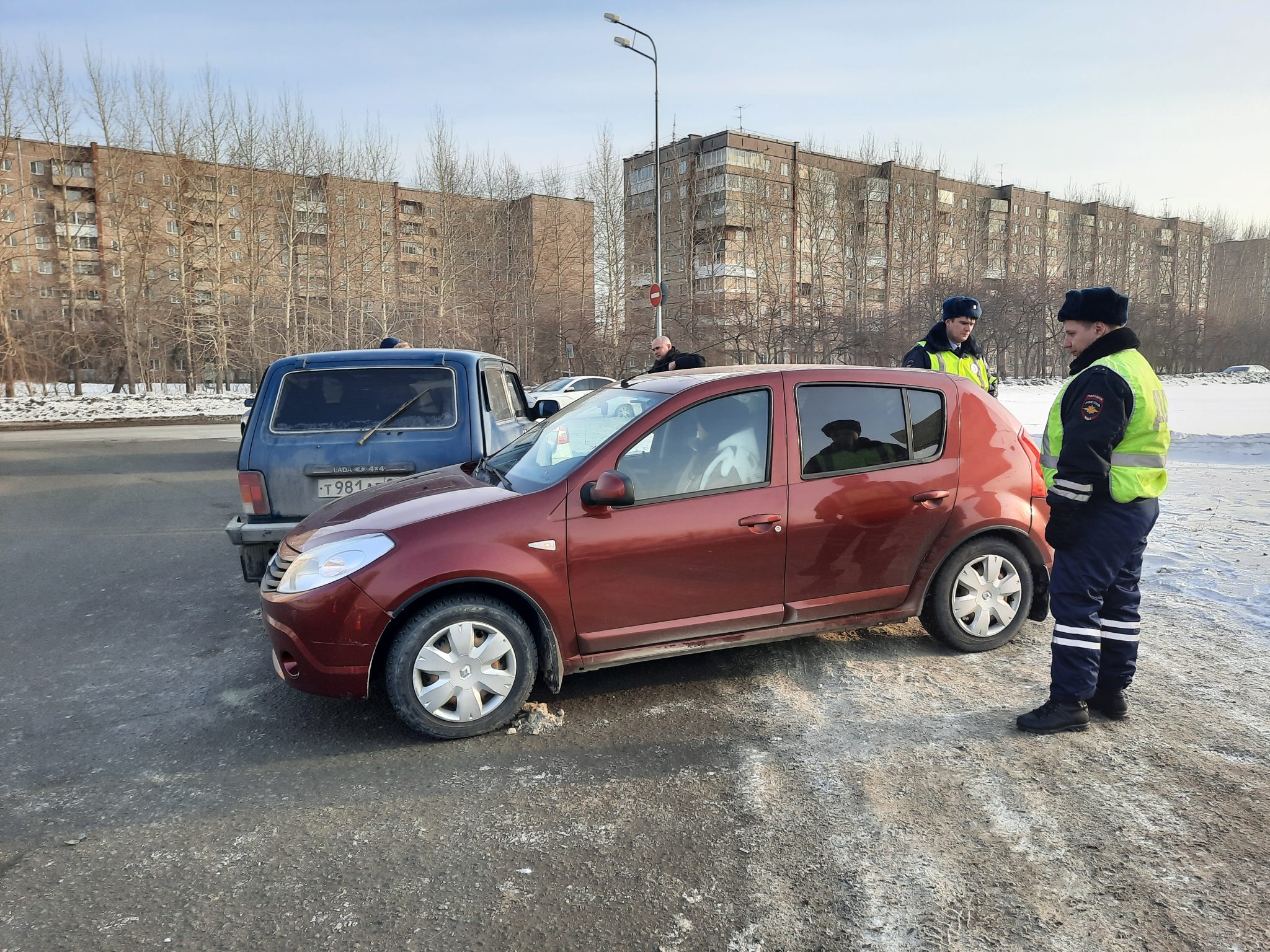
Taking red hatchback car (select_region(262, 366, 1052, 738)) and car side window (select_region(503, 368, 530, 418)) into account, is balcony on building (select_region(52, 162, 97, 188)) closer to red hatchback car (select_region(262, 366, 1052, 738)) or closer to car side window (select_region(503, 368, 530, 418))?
car side window (select_region(503, 368, 530, 418))

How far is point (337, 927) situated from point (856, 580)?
289cm

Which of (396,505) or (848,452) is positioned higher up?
(848,452)

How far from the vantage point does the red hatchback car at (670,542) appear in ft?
11.8

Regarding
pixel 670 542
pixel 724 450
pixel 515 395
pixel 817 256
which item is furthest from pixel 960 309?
pixel 817 256

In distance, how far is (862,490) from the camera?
4.22 meters

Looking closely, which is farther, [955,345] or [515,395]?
[515,395]

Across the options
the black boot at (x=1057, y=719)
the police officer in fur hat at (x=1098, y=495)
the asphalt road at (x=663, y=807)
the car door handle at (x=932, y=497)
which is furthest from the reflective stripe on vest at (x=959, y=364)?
the black boot at (x=1057, y=719)

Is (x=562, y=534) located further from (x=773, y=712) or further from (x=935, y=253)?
(x=935, y=253)

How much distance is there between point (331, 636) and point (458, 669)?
1.88 ft

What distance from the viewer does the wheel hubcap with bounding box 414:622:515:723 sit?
3598 millimetres

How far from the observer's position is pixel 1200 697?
4020 millimetres

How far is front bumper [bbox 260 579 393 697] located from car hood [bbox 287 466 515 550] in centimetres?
32

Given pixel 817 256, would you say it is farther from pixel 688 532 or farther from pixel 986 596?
pixel 688 532

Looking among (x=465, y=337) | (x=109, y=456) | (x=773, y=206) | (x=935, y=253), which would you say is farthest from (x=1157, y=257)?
(x=109, y=456)
